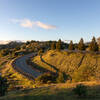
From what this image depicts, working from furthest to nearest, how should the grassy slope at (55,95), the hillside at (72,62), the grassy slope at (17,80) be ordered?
the hillside at (72,62) → the grassy slope at (17,80) → the grassy slope at (55,95)

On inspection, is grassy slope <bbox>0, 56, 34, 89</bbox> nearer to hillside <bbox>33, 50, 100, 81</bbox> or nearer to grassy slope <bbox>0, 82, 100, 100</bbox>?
grassy slope <bbox>0, 82, 100, 100</bbox>

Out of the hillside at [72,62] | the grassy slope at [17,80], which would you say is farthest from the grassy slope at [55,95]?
the hillside at [72,62]

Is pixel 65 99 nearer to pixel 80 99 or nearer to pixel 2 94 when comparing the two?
pixel 80 99

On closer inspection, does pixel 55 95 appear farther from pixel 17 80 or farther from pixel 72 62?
pixel 72 62

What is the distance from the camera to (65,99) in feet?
41.0

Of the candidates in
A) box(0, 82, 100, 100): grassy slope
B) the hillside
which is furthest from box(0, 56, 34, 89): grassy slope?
the hillside

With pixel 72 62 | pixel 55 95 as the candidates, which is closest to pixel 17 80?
pixel 55 95

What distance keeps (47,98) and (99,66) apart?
44704 mm

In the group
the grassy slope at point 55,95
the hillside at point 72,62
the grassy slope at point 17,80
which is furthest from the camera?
→ the hillside at point 72,62

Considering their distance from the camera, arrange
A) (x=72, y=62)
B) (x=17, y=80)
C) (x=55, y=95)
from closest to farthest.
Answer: (x=55, y=95), (x=17, y=80), (x=72, y=62)

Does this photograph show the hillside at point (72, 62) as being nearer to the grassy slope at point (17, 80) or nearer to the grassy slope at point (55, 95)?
the grassy slope at point (17, 80)

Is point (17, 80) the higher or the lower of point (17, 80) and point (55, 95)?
the lower

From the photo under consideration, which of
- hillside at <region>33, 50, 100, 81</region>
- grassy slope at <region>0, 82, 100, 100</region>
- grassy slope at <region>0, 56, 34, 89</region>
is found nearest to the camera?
grassy slope at <region>0, 82, 100, 100</region>


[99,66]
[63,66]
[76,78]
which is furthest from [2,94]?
[99,66]
